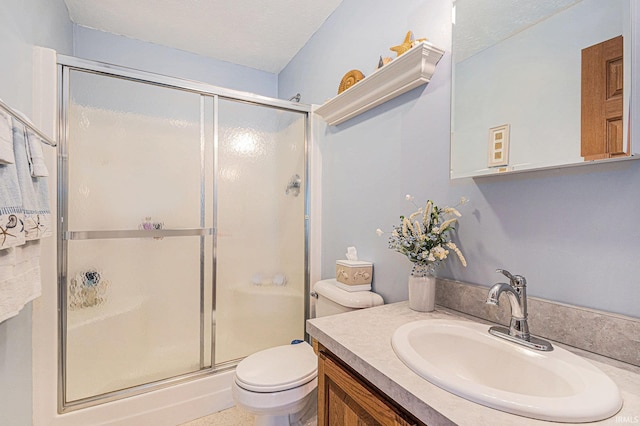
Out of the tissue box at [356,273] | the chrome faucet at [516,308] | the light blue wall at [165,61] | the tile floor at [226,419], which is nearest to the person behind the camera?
the chrome faucet at [516,308]

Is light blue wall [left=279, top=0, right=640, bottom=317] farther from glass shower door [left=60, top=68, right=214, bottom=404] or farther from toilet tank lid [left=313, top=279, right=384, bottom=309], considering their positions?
glass shower door [left=60, top=68, right=214, bottom=404]

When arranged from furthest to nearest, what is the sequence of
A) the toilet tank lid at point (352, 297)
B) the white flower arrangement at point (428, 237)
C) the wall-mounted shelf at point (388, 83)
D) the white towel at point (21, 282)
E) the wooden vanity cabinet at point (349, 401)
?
the toilet tank lid at point (352, 297), the wall-mounted shelf at point (388, 83), the white flower arrangement at point (428, 237), the white towel at point (21, 282), the wooden vanity cabinet at point (349, 401)

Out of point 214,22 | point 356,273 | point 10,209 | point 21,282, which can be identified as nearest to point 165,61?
point 214,22

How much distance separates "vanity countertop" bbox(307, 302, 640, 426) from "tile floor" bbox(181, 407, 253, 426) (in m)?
1.16

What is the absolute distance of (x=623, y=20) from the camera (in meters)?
0.69

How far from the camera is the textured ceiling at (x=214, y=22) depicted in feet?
6.26

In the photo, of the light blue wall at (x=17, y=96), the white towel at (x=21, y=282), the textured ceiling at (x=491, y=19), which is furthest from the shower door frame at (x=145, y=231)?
the textured ceiling at (x=491, y=19)

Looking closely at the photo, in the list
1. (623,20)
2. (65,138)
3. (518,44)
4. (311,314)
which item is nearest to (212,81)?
(65,138)

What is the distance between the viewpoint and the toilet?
1.26 m

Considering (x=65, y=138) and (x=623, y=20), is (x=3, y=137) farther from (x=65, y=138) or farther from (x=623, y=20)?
(x=623, y=20)

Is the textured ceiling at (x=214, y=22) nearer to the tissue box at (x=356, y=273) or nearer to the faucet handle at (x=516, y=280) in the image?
the tissue box at (x=356, y=273)

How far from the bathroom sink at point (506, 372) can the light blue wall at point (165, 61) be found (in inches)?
104

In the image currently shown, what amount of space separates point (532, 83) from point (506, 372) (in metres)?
0.84

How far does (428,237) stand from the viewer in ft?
3.54
